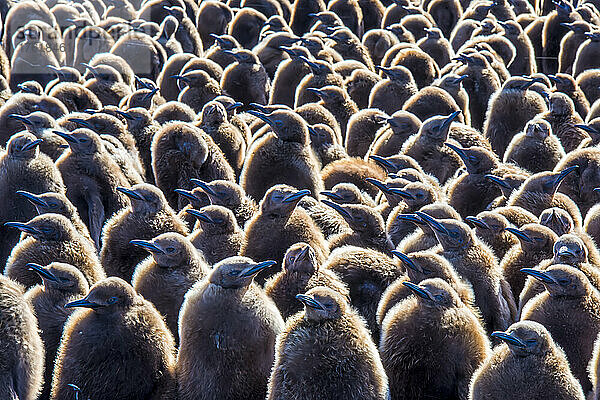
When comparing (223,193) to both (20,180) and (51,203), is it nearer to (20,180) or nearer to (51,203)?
(51,203)

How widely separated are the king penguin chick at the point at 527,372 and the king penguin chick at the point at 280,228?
180cm

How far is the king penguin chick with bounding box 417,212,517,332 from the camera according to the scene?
17.2 ft

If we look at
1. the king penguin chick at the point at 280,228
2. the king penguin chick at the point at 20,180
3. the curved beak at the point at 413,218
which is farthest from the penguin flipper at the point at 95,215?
the curved beak at the point at 413,218

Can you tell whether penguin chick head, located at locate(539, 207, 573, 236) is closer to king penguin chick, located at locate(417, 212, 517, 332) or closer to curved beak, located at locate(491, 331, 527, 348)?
king penguin chick, located at locate(417, 212, 517, 332)

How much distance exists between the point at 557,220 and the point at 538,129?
6.78ft

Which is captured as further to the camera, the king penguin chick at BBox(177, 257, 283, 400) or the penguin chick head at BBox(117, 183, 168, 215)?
the penguin chick head at BBox(117, 183, 168, 215)

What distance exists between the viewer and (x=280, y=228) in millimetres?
5910

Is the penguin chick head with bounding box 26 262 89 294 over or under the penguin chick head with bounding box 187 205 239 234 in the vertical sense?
over

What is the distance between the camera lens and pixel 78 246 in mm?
5535

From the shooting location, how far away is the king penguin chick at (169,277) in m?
5.25

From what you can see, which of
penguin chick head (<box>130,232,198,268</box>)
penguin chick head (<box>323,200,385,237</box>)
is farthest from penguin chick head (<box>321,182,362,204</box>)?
penguin chick head (<box>130,232,198,268</box>)

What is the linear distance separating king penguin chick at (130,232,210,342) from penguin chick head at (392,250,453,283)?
49.7 inches

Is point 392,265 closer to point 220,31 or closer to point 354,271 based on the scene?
point 354,271

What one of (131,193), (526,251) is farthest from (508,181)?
(131,193)
